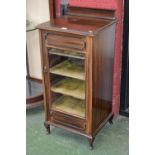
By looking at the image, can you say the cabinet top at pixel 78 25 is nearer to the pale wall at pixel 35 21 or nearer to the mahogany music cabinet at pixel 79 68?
the mahogany music cabinet at pixel 79 68

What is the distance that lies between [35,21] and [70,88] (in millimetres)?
841

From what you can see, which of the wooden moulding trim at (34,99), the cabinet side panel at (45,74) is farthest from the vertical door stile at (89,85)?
the wooden moulding trim at (34,99)

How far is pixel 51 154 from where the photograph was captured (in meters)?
1.84

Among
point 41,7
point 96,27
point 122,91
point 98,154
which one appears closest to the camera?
point 96,27

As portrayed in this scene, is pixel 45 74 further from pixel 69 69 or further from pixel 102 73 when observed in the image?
pixel 102 73

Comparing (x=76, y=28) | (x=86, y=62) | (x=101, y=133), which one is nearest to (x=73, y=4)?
(x=76, y=28)

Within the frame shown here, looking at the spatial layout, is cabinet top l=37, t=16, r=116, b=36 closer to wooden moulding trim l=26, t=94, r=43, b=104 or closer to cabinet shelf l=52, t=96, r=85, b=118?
cabinet shelf l=52, t=96, r=85, b=118

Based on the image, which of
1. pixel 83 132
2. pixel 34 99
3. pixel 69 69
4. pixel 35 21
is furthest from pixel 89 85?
pixel 35 21

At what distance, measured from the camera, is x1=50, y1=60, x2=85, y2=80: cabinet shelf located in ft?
5.92

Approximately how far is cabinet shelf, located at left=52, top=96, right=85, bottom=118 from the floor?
24 cm

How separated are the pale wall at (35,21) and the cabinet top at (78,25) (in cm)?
49

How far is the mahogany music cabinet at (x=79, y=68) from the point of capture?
1627 mm
